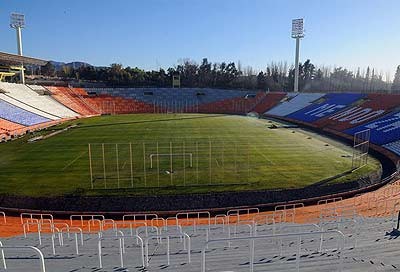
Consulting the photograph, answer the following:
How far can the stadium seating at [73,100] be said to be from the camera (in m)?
76.4

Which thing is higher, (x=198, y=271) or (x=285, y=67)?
(x=285, y=67)

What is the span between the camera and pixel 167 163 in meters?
29.9

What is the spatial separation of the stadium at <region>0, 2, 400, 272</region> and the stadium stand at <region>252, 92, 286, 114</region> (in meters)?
18.4

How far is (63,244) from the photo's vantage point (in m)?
11.7

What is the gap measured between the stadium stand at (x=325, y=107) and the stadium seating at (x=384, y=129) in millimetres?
13587

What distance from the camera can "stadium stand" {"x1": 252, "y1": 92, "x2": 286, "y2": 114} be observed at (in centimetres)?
8326

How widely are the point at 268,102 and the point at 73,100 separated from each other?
48.8 meters

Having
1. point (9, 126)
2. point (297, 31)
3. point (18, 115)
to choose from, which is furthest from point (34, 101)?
point (297, 31)

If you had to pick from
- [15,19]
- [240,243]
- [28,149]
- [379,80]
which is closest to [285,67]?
[379,80]

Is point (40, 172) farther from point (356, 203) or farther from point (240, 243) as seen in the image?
point (356, 203)

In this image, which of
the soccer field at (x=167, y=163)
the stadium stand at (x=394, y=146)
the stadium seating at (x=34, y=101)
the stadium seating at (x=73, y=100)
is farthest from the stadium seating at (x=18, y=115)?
the stadium stand at (x=394, y=146)

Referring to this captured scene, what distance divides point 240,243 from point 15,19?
10373 centimetres

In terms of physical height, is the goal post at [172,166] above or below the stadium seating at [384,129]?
below

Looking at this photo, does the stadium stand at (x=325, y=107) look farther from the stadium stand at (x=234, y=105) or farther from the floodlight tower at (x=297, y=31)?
the floodlight tower at (x=297, y=31)
